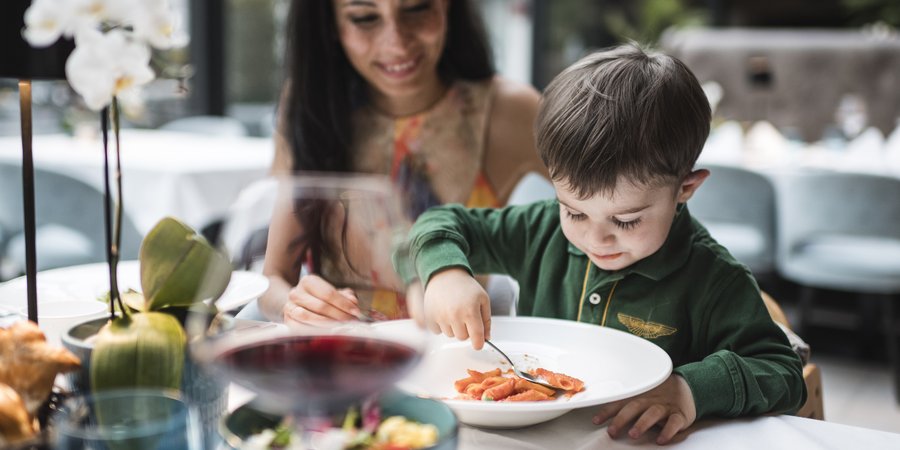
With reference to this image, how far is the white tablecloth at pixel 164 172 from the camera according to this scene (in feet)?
9.80

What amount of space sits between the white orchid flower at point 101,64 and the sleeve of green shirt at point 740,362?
59 centimetres

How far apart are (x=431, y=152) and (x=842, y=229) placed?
230cm

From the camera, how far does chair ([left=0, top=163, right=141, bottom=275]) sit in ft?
8.96

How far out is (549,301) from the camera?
1.16m

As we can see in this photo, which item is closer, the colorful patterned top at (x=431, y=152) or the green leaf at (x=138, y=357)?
the green leaf at (x=138, y=357)

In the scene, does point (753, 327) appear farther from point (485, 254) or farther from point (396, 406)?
point (396, 406)

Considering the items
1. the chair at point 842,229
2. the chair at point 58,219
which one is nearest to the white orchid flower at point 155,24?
the chair at point 58,219

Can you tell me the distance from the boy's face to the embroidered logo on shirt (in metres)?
0.09

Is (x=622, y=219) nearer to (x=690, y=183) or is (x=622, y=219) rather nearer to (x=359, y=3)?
(x=690, y=183)

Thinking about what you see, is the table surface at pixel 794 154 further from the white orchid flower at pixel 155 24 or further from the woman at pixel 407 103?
the white orchid flower at pixel 155 24

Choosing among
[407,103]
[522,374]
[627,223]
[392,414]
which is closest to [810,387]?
[627,223]

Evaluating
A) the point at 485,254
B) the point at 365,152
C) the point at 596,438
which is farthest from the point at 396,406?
the point at 365,152

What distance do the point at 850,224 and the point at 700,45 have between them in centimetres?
247

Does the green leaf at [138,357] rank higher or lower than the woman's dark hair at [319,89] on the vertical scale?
lower
